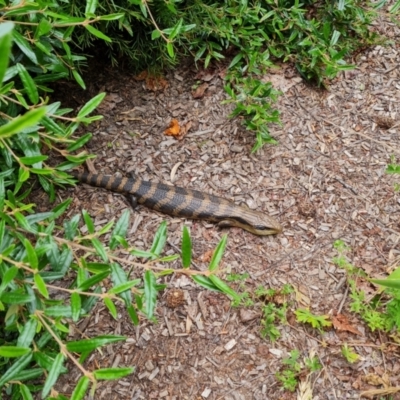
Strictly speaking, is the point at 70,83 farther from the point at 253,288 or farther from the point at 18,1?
the point at 253,288

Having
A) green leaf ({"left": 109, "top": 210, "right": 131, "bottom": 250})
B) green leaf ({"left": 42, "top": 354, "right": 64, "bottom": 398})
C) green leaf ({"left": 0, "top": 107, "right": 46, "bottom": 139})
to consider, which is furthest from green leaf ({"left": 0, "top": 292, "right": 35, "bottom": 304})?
Result: green leaf ({"left": 0, "top": 107, "right": 46, "bottom": 139})

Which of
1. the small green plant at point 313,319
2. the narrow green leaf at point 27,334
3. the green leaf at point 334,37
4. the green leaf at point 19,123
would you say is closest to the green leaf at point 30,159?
the narrow green leaf at point 27,334

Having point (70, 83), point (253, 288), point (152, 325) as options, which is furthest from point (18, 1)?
point (253, 288)

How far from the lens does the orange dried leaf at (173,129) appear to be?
175 inches

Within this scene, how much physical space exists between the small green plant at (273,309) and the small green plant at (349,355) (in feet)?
1.52

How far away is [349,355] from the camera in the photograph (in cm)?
326

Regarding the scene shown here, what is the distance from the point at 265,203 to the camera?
4.15m

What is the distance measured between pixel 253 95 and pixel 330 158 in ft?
3.13

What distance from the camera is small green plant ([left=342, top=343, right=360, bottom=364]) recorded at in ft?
10.7

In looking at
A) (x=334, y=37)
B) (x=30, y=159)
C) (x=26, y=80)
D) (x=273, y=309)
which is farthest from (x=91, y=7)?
Answer: (x=334, y=37)

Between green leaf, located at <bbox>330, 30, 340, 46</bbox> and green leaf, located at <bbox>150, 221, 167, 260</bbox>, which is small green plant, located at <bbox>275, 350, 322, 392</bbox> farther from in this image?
green leaf, located at <bbox>330, 30, 340, 46</bbox>

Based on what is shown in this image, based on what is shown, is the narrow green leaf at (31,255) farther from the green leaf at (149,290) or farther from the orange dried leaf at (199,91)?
the orange dried leaf at (199,91)

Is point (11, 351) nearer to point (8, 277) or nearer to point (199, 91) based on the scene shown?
point (8, 277)

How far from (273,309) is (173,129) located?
1.99m
